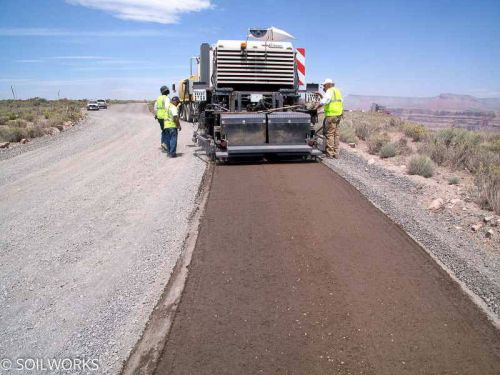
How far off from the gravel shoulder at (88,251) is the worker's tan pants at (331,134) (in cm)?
372

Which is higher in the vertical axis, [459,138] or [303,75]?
[303,75]

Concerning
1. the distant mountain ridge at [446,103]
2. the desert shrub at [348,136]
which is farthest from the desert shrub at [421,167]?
the distant mountain ridge at [446,103]

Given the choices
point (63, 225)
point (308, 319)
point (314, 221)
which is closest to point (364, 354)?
point (308, 319)

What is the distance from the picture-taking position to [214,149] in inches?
430

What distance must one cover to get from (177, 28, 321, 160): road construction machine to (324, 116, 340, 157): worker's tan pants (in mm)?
421

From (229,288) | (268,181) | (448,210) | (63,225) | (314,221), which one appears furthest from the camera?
(268,181)

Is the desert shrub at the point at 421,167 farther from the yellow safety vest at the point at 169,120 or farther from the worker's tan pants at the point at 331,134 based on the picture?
the yellow safety vest at the point at 169,120

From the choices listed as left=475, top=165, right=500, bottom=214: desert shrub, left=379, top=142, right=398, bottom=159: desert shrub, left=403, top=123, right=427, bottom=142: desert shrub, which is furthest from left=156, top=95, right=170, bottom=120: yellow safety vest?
left=403, top=123, right=427, bottom=142: desert shrub

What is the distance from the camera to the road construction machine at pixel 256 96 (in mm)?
10516

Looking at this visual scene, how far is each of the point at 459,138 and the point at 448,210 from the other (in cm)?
995

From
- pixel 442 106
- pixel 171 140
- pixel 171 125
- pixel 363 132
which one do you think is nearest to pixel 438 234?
pixel 171 140

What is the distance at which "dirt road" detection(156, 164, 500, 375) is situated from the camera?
3.23 m

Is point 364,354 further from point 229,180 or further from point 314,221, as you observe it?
point 229,180

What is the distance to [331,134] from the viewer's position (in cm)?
1184
